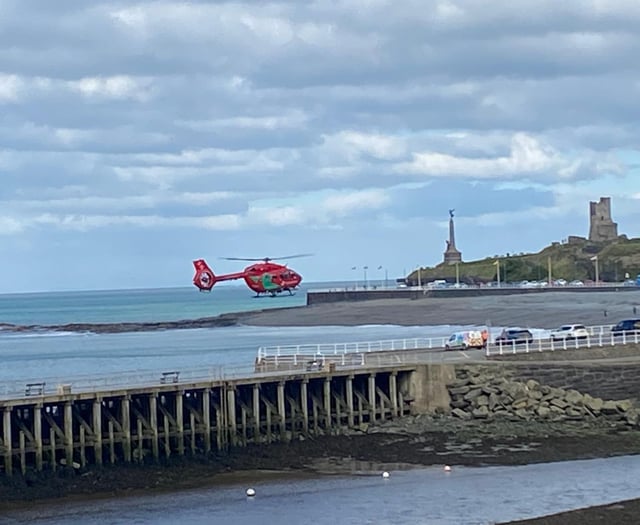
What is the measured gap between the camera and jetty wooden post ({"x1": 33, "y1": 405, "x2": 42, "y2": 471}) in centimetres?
3862

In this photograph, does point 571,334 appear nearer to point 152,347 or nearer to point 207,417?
point 207,417

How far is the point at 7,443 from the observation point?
38250 mm

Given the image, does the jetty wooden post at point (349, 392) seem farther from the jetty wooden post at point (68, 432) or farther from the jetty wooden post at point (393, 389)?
the jetty wooden post at point (68, 432)

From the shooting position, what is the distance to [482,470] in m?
39.2

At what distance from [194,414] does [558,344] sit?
707 inches

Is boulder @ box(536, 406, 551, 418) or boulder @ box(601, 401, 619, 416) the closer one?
boulder @ box(536, 406, 551, 418)

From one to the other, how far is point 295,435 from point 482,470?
7.79 metres

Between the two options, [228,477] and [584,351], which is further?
[584,351]

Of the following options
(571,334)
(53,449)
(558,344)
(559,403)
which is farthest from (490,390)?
(53,449)

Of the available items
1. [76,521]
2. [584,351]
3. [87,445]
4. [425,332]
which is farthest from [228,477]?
[425,332]

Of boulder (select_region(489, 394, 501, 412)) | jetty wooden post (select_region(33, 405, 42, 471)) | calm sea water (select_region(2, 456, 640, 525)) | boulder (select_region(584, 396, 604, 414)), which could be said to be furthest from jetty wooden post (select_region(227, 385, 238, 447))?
boulder (select_region(584, 396, 604, 414))

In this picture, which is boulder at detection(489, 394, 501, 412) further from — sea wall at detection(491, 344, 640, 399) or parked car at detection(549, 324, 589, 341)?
parked car at detection(549, 324, 589, 341)

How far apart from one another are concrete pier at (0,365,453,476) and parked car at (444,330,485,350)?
10.8 meters

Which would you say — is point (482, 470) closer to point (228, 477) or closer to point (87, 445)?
point (228, 477)
